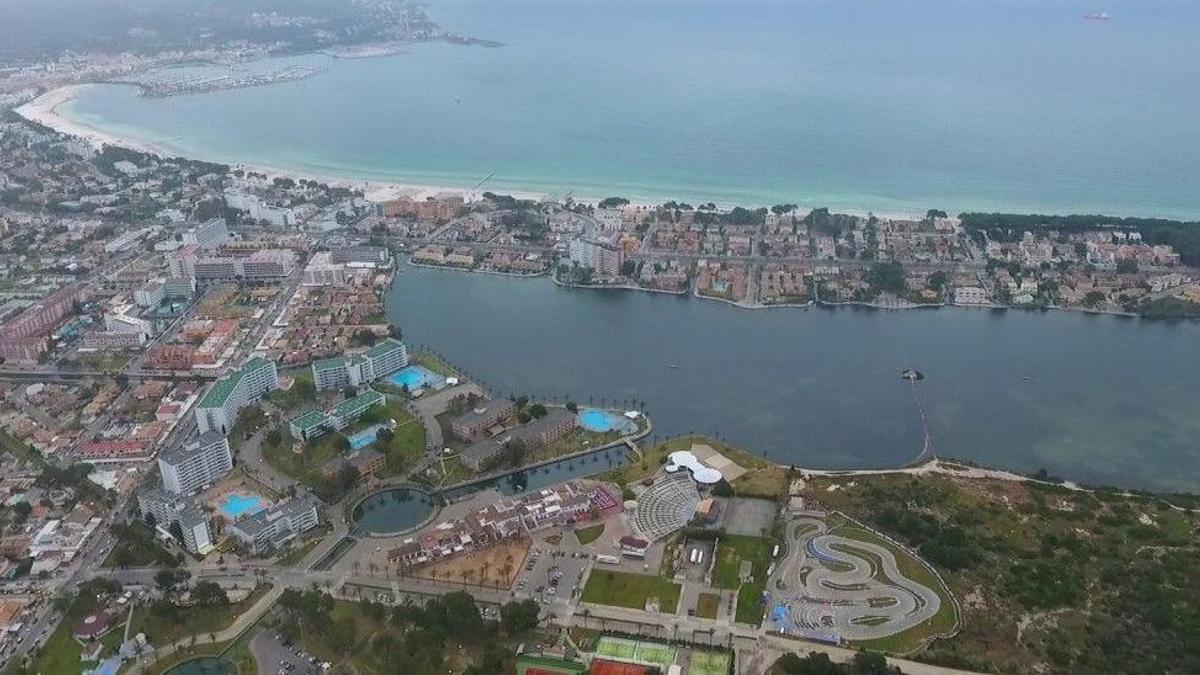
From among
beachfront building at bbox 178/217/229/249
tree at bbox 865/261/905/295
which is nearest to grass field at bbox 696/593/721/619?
tree at bbox 865/261/905/295

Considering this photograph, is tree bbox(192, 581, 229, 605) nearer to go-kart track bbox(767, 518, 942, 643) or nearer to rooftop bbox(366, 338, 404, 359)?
rooftop bbox(366, 338, 404, 359)

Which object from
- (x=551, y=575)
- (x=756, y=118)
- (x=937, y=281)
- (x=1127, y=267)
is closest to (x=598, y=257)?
(x=937, y=281)

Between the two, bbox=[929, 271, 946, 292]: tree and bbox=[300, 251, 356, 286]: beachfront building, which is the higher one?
bbox=[929, 271, 946, 292]: tree

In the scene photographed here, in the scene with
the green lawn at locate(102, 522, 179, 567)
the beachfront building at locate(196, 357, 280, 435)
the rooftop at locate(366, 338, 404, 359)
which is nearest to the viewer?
the green lawn at locate(102, 522, 179, 567)

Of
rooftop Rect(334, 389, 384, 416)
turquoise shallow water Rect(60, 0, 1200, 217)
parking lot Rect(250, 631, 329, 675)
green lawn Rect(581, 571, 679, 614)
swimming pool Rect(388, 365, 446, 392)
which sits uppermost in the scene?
turquoise shallow water Rect(60, 0, 1200, 217)

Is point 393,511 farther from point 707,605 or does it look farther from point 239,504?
point 707,605

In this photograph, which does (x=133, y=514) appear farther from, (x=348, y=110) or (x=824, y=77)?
(x=824, y=77)

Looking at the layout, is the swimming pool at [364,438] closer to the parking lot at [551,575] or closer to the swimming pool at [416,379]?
the swimming pool at [416,379]

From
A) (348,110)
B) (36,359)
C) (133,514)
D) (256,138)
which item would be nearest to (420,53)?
(348,110)
